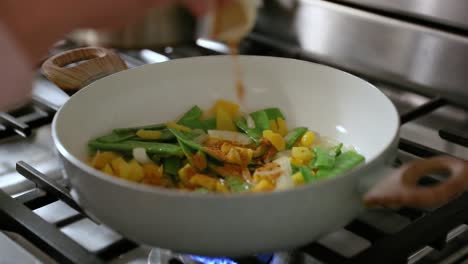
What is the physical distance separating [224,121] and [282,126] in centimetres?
7

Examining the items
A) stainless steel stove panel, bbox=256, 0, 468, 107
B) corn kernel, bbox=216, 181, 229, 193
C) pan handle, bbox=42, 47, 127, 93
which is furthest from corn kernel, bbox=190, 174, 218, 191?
stainless steel stove panel, bbox=256, 0, 468, 107

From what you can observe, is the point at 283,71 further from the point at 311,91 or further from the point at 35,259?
the point at 35,259

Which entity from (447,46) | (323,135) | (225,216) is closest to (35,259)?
(225,216)

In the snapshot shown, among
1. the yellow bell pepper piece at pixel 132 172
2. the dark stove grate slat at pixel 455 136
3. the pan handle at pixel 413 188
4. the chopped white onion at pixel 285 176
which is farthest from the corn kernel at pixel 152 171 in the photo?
the dark stove grate slat at pixel 455 136

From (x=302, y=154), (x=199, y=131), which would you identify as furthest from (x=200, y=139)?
(x=302, y=154)

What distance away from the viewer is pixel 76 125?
27.0 inches

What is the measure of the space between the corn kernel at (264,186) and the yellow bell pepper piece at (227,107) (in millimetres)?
176

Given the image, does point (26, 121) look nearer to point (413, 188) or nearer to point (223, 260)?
point (223, 260)

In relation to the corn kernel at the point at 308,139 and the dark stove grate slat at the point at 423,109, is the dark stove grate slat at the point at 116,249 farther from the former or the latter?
the dark stove grate slat at the point at 423,109

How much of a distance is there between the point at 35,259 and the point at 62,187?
0.31 feet

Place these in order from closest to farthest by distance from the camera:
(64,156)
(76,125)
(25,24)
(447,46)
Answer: (25,24)
(64,156)
(76,125)
(447,46)

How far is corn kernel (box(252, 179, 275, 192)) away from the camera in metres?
0.59

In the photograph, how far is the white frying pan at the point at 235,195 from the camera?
1.63 feet

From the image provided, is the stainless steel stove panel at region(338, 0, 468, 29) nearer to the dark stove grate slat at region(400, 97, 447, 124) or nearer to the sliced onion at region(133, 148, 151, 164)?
the dark stove grate slat at region(400, 97, 447, 124)
